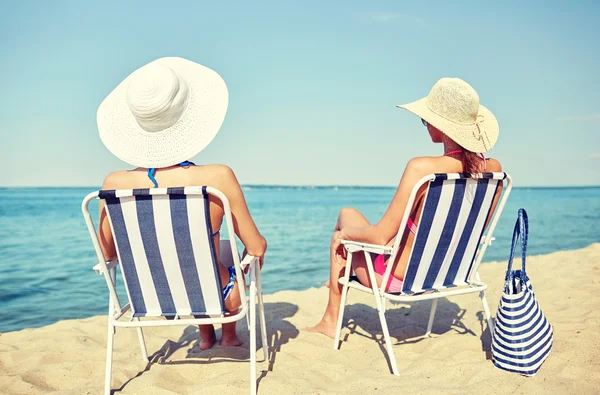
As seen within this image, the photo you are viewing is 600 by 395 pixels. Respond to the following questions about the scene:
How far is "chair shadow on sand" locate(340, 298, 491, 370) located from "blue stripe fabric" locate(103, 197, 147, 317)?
1.58 meters

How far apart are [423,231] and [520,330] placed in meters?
0.74

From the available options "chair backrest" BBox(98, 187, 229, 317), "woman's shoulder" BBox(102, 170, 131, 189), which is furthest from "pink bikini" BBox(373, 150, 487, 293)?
"woman's shoulder" BBox(102, 170, 131, 189)

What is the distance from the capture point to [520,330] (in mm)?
2730

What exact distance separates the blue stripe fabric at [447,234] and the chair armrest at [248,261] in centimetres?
107

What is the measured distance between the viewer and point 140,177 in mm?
2609

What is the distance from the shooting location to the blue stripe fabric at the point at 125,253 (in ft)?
8.06

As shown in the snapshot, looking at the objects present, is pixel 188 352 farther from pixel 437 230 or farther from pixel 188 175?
pixel 437 230

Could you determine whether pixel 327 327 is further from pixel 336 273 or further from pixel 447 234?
pixel 447 234

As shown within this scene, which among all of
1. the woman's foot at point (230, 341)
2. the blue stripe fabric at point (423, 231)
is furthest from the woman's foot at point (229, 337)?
the blue stripe fabric at point (423, 231)

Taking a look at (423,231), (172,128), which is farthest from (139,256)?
(423,231)

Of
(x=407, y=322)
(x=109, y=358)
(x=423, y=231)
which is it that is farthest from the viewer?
(x=407, y=322)

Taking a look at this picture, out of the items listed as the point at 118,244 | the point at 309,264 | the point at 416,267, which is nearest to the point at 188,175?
the point at 118,244

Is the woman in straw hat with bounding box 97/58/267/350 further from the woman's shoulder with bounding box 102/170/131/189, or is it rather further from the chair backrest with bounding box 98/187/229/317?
the chair backrest with bounding box 98/187/229/317

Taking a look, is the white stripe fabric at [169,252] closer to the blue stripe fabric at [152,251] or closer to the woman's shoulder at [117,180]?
the blue stripe fabric at [152,251]
